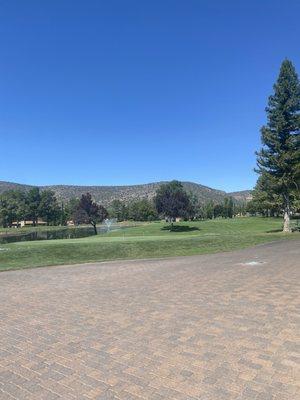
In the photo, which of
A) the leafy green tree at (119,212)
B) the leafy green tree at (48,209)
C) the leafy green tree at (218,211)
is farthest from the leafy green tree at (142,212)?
the leafy green tree at (48,209)

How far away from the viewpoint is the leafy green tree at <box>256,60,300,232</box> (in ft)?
103

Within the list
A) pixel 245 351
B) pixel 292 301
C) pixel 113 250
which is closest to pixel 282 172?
pixel 113 250

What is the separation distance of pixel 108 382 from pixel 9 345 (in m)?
1.87

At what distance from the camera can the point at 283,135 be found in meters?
32.2

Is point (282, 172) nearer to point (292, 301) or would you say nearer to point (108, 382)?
point (292, 301)

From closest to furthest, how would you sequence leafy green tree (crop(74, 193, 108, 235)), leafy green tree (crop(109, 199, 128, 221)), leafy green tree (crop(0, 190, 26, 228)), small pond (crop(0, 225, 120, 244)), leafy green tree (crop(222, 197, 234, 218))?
small pond (crop(0, 225, 120, 244)) < leafy green tree (crop(74, 193, 108, 235)) < leafy green tree (crop(0, 190, 26, 228)) < leafy green tree (crop(109, 199, 128, 221)) < leafy green tree (crop(222, 197, 234, 218))

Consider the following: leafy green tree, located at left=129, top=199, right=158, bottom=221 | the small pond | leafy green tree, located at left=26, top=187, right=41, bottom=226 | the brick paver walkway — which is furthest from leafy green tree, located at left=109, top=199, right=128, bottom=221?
the brick paver walkway

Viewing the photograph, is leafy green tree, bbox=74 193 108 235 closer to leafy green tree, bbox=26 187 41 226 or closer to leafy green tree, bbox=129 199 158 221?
leafy green tree, bbox=129 199 158 221

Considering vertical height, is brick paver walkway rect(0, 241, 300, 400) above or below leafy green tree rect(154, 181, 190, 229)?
below

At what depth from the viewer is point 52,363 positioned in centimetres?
451

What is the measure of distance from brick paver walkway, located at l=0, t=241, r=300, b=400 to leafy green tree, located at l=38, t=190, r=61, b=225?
11632 centimetres

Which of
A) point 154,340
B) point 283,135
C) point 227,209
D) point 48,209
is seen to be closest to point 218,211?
point 227,209

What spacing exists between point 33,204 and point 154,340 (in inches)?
4717

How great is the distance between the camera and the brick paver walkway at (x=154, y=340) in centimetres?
381
